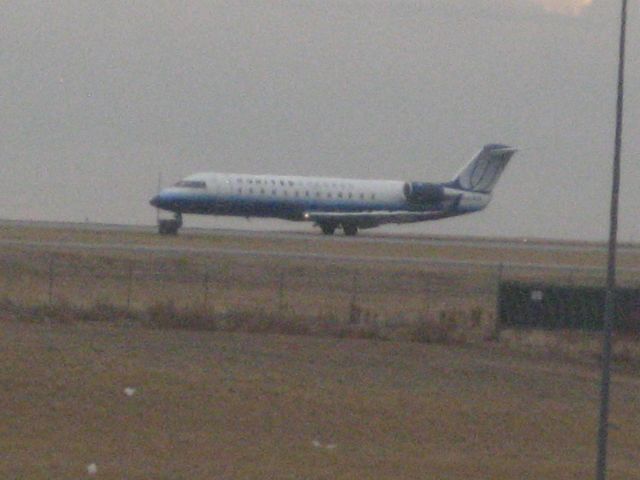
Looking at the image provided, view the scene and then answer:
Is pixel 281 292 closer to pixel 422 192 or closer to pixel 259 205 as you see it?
pixel 259 205

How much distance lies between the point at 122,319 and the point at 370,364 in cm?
709

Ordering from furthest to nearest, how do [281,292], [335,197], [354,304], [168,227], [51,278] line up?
[335,197], [168,227], [51,278], [281,292], [354,304]

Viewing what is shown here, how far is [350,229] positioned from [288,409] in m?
51.9

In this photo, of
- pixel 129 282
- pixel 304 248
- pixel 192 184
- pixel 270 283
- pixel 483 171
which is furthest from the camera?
pixel 483 171

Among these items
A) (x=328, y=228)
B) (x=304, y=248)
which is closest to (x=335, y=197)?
(x=328, y=228)

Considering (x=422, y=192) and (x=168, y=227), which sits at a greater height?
(x=422, y=192)

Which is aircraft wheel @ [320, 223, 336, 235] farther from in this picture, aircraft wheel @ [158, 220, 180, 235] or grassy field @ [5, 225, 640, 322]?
grassy field @ [5, 225, 640, 322]

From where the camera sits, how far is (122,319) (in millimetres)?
34031

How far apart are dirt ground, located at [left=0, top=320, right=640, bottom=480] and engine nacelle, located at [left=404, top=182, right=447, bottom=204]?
45.4 metres

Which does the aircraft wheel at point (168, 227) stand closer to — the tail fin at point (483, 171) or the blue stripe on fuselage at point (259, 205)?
the blue stripe on fuselage at point (259, 205)

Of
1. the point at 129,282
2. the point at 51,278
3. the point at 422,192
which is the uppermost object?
the point at 422,192

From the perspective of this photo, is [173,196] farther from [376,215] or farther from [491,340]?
[491,340]

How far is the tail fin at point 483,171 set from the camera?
83.1m

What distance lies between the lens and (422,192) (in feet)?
257
